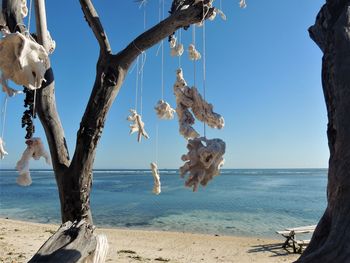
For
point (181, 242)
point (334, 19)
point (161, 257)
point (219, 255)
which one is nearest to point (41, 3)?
point (334, 19)

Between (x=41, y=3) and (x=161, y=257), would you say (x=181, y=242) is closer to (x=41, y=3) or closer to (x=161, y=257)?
(x=161, y=257)

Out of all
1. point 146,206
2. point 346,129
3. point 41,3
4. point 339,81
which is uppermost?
point 41,3

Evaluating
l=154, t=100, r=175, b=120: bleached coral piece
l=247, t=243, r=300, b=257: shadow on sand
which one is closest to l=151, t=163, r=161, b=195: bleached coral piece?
l=154, t=100, r=175, b=120: bleached coral piece

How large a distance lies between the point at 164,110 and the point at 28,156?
1121 mm

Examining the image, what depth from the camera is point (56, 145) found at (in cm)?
270

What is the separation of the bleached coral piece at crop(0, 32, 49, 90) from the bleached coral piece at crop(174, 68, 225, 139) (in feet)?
3.04

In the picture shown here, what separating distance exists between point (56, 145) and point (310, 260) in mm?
2282

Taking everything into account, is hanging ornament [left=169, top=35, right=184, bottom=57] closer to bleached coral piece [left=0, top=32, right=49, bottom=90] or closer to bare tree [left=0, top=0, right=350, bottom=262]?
bare tree [left=0, top=0, right=350, bottom=262]

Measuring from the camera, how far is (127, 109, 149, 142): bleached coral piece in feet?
10.8

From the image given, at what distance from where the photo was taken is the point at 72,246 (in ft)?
4.65

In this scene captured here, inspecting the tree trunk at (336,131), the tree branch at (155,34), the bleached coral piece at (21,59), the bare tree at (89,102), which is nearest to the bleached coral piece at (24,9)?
the bare tree at (89,102)

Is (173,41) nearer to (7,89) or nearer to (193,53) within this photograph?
(193,53)

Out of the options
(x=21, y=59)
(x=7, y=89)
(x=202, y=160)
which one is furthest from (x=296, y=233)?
(x=21, y=59)

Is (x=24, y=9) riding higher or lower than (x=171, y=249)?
higher
